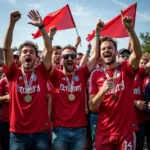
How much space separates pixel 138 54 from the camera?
346 centimetres

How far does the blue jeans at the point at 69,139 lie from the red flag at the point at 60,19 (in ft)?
14.9

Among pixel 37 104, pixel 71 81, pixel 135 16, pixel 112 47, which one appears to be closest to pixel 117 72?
pixel 112 47

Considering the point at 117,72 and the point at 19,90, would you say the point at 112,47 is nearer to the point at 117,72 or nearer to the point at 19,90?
the point at 117,72

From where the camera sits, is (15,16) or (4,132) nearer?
(15,16)

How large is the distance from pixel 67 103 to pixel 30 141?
32.4 inches

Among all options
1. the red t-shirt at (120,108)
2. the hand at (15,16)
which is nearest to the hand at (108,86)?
the red t-shirt at (120,108)

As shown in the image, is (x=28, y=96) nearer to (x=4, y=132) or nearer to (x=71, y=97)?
(x=71, y=97)

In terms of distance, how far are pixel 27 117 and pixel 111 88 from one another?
1341 mm

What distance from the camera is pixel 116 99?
11.9 feet

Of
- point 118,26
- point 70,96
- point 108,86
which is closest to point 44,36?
point 70,96

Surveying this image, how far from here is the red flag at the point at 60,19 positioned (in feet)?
26.4

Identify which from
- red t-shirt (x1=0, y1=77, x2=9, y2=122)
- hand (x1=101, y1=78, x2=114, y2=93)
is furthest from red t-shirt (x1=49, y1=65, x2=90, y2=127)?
red t-shirt (x1=0, y1=77, x2=9, y2=122)

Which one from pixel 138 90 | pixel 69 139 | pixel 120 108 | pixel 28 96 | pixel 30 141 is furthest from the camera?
pixel 138 90

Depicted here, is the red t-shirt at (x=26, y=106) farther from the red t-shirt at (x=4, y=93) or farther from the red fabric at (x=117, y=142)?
the red t-shirt at (x=4, y=93)
